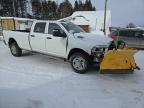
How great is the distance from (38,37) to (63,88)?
11.5ft

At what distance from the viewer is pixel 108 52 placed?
7.71 meters

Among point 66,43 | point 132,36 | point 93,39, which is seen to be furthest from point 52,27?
point 132,36

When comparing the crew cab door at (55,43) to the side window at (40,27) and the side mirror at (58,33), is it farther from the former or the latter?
the side window at (40,27)

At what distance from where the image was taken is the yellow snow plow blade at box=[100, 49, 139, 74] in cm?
771

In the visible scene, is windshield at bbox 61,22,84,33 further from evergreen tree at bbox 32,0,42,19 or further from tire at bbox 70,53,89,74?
evergreen tree at bbox 32,0,42,19

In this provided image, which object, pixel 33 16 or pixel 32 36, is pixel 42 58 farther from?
pixel 33 16

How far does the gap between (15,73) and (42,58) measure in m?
2.81

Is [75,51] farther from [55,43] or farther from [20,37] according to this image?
[20,37]

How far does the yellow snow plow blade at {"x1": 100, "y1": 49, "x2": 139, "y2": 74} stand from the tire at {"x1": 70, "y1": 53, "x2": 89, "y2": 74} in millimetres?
784

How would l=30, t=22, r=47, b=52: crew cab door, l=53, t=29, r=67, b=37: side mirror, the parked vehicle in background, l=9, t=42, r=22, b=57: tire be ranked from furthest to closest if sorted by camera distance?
the parked vehicle in background < l=9, t=42, r=22, b=57: tire < l=30, t=22, r=47, b=52: crew cab door < l=53, t=29, r=67, b=37: side mirror

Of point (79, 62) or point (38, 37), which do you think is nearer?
point (79, 62)

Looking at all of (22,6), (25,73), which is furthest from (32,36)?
(22,6)

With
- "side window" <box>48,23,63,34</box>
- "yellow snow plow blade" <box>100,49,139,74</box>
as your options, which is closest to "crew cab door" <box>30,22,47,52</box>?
"side window" <box>48,23,63,34</box>

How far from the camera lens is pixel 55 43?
924cm
